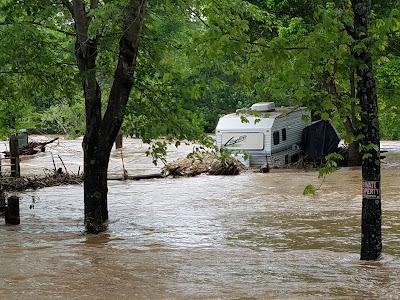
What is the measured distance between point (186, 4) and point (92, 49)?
7.72 ft

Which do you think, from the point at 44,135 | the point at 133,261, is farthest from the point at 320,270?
the point at 44,135

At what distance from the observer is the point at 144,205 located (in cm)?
Result: 2041

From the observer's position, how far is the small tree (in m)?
13.0

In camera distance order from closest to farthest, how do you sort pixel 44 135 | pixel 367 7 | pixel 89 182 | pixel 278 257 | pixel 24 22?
pixel 367 7, pixel 278 257, pixel 89 182, pixel 24 22, pixel 44 135

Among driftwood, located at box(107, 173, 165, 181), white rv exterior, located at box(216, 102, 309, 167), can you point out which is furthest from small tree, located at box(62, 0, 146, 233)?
white rv exterior, located at box(216, 102, 309, 167)

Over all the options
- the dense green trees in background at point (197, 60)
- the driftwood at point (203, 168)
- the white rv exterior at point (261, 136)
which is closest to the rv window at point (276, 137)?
the white rv exterior at point (261, 136)

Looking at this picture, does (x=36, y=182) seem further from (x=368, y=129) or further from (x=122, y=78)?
(x=368, y=129)

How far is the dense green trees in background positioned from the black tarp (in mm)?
16331

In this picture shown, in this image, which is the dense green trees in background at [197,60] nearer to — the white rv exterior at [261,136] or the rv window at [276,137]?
the white rv exterior at [261,136]

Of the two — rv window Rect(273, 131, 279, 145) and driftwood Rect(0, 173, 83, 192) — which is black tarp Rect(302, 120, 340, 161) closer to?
rv window Rect(273, 131, 279, 145)

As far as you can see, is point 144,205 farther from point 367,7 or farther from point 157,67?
point 367,7

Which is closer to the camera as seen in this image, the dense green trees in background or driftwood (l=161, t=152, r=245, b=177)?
the dense green trees in background

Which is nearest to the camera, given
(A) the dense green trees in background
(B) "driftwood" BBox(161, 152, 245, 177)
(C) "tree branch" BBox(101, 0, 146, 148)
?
(A) the dense green trees in background

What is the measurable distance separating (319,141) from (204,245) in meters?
Result: 20.9
